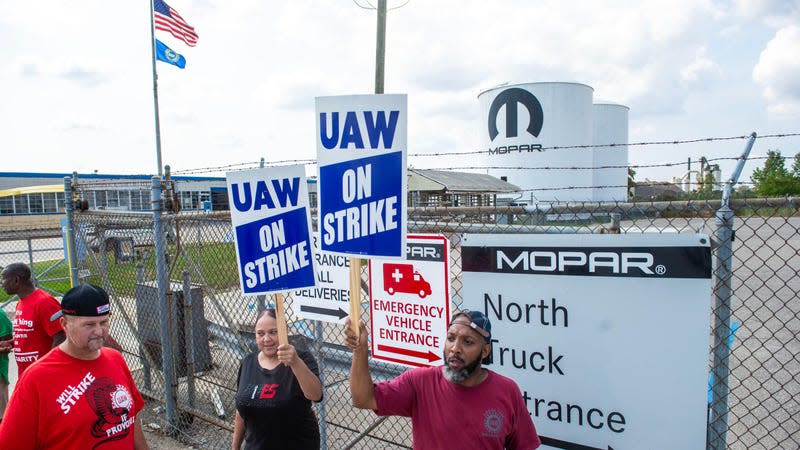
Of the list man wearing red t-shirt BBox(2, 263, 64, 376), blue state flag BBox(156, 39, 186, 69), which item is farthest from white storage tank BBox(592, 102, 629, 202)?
man wearing red t-shirt BBox(2, 263, 64, 376)

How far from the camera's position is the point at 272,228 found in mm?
2932

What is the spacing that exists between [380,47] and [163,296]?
561 centimetres

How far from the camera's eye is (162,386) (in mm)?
6082

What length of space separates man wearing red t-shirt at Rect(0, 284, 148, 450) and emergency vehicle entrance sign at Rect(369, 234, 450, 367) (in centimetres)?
146

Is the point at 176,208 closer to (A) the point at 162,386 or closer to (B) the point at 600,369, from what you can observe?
(A) the point at 162,386

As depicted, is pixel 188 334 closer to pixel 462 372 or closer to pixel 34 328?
pixel 34 328

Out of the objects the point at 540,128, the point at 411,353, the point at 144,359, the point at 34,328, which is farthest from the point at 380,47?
the point at 540,128

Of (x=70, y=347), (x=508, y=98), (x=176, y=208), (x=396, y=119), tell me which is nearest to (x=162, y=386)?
(x=176, y=208)

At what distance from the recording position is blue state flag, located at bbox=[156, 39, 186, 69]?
18.5m

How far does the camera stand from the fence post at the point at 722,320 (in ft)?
7.52

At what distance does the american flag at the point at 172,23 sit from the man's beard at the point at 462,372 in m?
18.7

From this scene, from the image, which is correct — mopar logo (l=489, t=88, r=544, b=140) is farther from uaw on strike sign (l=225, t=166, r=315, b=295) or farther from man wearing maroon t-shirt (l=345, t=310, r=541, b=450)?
man wearing maroon t-shirt (l=345, t=310, r=541, b=450)

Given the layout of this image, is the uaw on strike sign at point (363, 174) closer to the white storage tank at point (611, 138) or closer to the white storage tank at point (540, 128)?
the white storage tank at point (540, 128)

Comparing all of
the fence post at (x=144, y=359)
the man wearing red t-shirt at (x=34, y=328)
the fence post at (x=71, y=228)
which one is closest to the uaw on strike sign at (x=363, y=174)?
the man wearing red t-shirt at (x=34, y=328)
